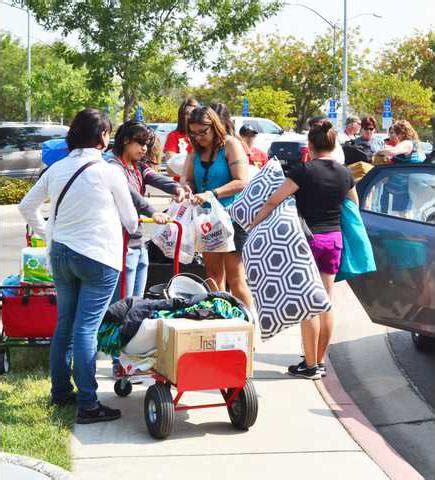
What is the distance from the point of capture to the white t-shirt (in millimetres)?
5266

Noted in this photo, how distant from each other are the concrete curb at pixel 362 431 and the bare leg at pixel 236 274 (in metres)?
0.87

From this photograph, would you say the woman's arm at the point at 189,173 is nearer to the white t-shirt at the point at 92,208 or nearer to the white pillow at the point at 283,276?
the white pillow at the point at 283,276

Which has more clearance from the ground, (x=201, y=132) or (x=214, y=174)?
(x=201, y=132)

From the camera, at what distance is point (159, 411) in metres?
5.20

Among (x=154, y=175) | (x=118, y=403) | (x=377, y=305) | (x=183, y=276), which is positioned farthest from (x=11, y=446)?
(x=377, y=305)

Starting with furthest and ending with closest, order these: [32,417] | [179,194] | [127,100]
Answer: [127,100] < [179,194] < [32,417]

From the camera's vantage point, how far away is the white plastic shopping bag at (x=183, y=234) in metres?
6.57

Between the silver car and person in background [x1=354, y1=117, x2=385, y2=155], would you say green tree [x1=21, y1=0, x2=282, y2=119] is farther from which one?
person in background [x1=354, y1=117, x2=385, y2=155]

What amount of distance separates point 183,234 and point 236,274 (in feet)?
2.20

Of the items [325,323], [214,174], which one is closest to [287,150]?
[214,174]

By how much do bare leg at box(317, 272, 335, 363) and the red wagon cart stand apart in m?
1.38

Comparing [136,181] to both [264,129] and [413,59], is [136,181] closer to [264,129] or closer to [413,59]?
[264,129]

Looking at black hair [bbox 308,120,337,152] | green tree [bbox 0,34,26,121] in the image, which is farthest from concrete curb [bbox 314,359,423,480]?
green tree [bbox 0,34,26,121]

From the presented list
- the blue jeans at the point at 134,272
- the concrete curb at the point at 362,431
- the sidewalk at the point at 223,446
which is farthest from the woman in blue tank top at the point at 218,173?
the sidewalk at the point at 223,446
